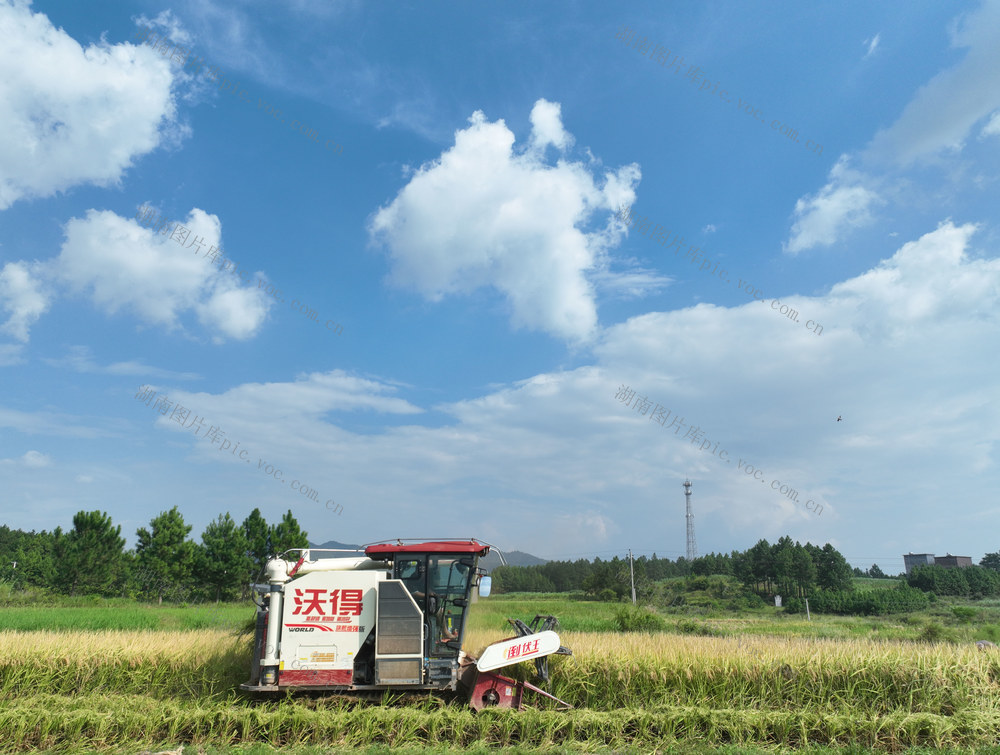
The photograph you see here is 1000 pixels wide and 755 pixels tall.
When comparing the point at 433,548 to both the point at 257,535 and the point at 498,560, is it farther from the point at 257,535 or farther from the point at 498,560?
the point at 257,535

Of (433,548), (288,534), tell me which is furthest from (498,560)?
(288,534)

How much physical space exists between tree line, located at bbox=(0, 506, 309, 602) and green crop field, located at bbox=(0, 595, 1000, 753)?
3157 cm

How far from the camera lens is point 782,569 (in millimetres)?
58719

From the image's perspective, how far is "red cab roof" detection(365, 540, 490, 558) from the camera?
895 centimetres

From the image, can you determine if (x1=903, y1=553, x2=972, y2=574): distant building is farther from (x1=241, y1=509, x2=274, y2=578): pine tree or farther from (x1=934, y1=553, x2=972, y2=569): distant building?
(x1=241, y1=509, x2=274, y2=578): pine tree

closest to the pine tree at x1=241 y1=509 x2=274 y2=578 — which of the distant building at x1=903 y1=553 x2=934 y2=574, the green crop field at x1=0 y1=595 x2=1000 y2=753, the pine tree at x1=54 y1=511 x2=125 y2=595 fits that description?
the pine tree at x1=54 y1=511 x2=125 y2=595

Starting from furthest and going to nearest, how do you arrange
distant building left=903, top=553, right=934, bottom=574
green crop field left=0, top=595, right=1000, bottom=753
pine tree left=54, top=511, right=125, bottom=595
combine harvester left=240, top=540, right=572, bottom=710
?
distant building left=903, top=553, right=934, bottom=574 → pine tree left=54, top=511, right=125, bottom=595 → combine harvester left=240, top=540, right=572, bottom=710 → green crop field left=0, top=595, right=1000, bottom=753

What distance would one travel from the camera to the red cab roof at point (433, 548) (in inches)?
352

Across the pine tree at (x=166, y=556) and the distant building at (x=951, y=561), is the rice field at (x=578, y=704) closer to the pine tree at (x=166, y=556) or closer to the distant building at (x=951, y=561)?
the pine tree at (x=166, y=556)

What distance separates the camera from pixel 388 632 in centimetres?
840

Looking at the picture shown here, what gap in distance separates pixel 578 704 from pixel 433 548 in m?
3.28

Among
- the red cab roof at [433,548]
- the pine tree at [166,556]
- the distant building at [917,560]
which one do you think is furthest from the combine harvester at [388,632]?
the distant building at [917,560]

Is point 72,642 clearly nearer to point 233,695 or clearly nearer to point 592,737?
point 233,695

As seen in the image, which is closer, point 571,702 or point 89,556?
point 571,702
